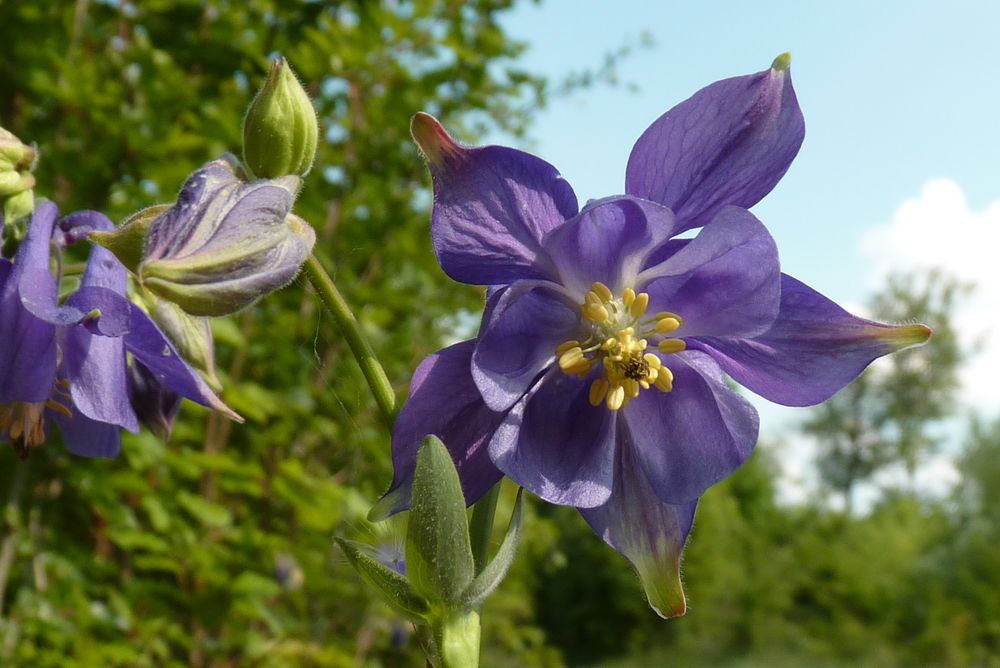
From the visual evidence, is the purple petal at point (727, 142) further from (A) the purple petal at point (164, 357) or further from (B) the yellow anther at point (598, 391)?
(A) the purple petal at point (164, 357)

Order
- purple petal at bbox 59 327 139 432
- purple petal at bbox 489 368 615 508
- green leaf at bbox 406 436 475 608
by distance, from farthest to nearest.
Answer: purple petal at bbox 59 327 139 432 < purple petal at bbox 489 368 615 508 < green leaf at bbox 406 436 475 608

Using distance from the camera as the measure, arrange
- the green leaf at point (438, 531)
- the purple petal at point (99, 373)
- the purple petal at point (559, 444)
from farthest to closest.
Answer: the purple petal at point (99, 373) → the purple petal at point (559, 444) → the green leaf at point (438, 531)

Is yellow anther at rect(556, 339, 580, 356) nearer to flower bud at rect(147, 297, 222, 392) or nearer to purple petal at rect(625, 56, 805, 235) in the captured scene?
purple petal at rect(625, 56, 805, 235)

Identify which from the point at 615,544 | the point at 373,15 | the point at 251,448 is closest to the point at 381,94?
the point at 373,15

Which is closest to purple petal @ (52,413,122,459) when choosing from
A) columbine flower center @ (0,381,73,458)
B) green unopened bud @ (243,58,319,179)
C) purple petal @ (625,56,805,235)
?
columbine flower center @ (0,381,73,458)

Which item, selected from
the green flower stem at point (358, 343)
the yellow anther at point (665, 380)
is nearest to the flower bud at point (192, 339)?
the green flower stem at point (358, 343)

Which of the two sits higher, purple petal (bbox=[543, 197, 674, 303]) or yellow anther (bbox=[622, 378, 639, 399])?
purple petal (bbox=[543, 197, 674, 303])
